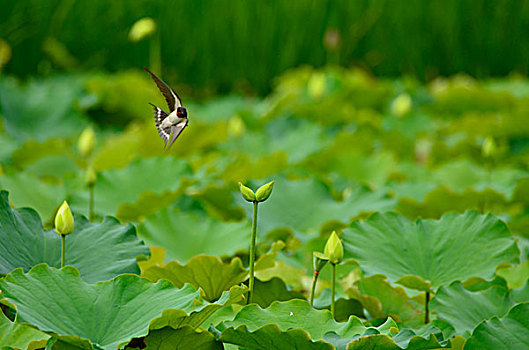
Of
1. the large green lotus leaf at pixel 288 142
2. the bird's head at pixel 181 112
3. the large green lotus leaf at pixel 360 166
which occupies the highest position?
the bird's head at pixel 181 112

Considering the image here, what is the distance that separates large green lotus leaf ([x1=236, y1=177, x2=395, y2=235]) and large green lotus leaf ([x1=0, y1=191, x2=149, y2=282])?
37cm

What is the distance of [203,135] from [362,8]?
172cm

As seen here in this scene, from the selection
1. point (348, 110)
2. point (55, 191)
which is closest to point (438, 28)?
point (348, 110)

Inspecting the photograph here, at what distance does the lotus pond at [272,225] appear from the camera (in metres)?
0.70

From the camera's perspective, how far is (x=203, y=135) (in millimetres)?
1867

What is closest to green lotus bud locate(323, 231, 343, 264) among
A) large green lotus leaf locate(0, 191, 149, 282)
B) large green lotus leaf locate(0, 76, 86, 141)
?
large green lotus leaf locate(0, 191, 149, 282)

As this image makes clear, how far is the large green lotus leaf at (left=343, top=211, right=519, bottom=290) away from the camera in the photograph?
0.93m

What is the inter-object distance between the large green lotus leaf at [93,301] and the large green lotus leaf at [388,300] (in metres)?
0.30

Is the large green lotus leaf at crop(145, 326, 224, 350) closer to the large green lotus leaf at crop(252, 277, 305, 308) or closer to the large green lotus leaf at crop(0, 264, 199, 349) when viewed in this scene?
the large green lotus leaf at crop(0, 264, 199, 349)

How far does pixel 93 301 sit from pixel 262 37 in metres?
2.58

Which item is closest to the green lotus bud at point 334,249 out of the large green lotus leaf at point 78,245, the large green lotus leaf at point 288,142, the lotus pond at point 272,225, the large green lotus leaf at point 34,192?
the lotus pond at point 272,225

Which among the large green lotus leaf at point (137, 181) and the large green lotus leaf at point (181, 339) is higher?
the large green lotus leaf at point (181, 339)

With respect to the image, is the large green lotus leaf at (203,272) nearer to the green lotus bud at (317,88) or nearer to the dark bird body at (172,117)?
the dark bird body at (172,117)

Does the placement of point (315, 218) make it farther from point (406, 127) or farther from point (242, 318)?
point (406, 127)
